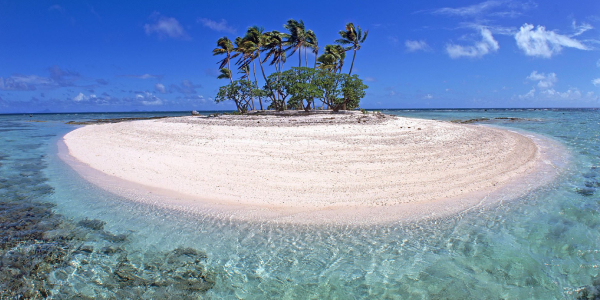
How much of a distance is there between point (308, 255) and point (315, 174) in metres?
3.68

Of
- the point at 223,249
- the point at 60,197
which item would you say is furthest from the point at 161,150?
the point at 223,249

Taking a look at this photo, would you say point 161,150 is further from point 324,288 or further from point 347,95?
point 347,95

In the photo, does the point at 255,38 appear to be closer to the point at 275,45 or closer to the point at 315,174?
the point at 275,45

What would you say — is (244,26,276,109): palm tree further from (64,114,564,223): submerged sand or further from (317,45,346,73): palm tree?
(64,114,564,223): submerged sand

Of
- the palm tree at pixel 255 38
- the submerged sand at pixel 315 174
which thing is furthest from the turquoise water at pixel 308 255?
the palm tree at pixel 255 38

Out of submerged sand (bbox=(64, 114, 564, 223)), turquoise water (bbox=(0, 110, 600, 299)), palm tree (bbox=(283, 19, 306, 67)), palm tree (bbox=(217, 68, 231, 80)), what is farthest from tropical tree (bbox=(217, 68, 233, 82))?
turquoise water (bbox=(0, 110, 600, 299))

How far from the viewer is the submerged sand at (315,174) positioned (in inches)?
244

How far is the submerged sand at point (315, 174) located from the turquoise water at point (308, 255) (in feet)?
1.99

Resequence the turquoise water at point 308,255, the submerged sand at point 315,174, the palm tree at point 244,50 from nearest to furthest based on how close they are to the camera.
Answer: the turquoise water at point 308,255, the submerged sand at point 315,174, the palm tree at point 244,50

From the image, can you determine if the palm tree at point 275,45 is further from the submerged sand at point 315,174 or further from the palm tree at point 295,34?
the submerged sand at point 315,174

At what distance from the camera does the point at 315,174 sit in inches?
317

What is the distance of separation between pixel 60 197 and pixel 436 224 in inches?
333

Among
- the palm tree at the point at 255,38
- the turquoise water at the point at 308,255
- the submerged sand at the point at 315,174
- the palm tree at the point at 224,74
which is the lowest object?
the turquoise water at the point at 308,255

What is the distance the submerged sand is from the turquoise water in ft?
1.99
